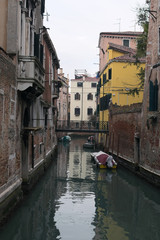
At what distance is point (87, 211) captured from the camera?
887cm

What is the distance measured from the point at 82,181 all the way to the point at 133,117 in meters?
4.74

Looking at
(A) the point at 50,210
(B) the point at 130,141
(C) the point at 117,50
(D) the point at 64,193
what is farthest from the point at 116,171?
(C) the point at 117,50

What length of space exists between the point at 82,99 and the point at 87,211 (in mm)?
34321

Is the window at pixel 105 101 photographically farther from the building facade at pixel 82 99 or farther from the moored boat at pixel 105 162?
the building facade at pixel 82 99

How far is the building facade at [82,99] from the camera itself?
1679 inches

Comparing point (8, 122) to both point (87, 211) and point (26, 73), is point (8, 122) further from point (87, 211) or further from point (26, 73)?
point (87, 211)

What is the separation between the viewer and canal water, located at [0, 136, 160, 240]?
23.3 ft

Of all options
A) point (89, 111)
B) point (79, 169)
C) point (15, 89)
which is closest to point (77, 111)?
point (89, 111)

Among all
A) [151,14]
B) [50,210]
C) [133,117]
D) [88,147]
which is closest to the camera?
[50,210]

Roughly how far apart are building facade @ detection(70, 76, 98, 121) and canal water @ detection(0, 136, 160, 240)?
1127 inches

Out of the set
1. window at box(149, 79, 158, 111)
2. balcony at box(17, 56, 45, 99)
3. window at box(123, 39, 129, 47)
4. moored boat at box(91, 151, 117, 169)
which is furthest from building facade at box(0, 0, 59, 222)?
window at box(123, 39, 129, 47)

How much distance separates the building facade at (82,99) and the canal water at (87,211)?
2862 cm

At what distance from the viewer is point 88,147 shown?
2820 cm

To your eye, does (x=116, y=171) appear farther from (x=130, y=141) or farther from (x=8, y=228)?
(x=8, y=228)
